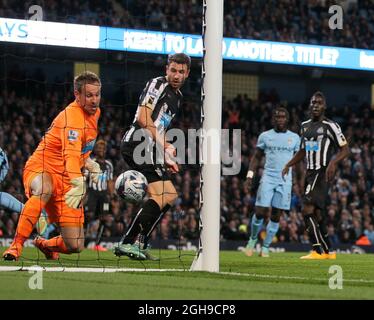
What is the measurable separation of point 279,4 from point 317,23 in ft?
3.86

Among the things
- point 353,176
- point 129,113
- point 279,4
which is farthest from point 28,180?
point 279,4

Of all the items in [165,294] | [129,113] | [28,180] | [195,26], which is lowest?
[165,294]

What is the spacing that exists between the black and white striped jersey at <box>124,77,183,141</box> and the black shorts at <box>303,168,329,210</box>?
326cm

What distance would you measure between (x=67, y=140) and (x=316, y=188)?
459cm

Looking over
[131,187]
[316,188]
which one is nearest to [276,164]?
[316,188]

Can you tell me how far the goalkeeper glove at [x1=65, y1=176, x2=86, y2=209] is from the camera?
8.75m

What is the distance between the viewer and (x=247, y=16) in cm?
2616

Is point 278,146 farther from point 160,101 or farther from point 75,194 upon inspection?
point 75,194

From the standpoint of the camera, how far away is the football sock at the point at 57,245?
29.8 ft

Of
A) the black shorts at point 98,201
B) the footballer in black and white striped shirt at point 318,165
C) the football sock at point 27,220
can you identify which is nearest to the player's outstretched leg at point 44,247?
the football sock at point 27,220

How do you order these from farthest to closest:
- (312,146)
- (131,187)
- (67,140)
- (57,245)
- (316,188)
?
(312,146) < (316,188) < (131,187) < (57,245) < (67,140)

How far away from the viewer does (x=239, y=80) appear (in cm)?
2831

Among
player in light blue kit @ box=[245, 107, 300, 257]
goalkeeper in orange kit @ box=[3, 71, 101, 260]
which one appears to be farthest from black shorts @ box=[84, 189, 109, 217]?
goalkeeper in orange kit @ box=[3, 71, 101, 260]
